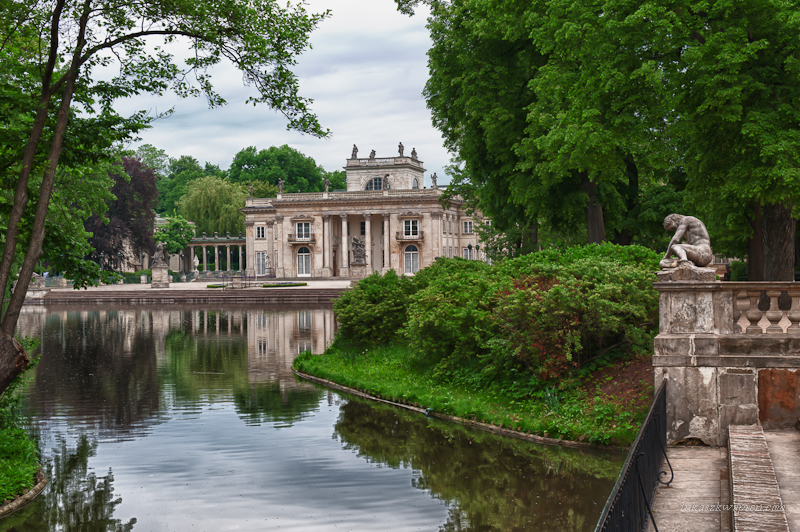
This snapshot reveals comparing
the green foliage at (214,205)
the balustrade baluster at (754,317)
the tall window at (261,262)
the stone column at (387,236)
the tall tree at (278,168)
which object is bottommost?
the balustrade baluster at (754,317)

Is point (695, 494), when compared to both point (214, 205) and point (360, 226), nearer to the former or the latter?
point (360, 226)

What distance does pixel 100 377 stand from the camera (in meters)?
18.4

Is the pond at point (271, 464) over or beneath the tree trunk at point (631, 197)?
beneath

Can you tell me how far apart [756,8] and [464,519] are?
11.4 metres

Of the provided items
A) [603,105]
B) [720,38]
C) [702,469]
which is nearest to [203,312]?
[603,105]

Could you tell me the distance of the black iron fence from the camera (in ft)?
14.6

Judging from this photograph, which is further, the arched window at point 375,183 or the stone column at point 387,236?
the arched window at point 375,183

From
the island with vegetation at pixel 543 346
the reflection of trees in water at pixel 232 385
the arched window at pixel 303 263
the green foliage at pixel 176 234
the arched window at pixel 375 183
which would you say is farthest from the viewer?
the arched window at pixel 375 183

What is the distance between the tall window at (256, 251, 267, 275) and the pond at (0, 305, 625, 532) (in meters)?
72.0

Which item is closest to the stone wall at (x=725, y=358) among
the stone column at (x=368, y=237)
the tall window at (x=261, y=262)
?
the stone column at (x=368, y=237)

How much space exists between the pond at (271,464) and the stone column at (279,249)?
68182 mm

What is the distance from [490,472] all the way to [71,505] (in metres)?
5.22

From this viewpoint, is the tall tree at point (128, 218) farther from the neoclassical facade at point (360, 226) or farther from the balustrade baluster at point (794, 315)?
the balustrade baluster at point (794, 315)

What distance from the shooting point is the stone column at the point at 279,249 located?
86938 mm
